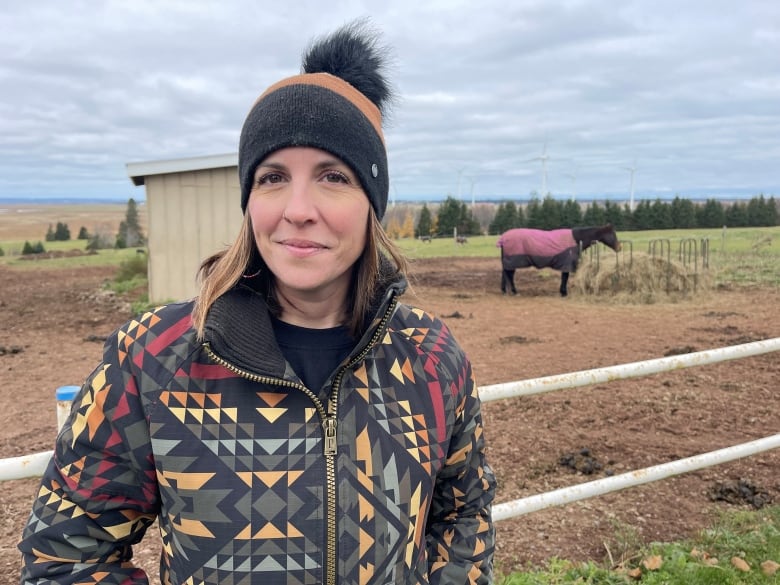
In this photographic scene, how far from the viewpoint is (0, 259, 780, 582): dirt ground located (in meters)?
3.54

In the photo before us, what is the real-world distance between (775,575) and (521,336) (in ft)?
20.5

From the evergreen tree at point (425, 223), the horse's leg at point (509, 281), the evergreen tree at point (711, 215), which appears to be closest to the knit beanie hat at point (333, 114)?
the horse's leg at point (509, 281)

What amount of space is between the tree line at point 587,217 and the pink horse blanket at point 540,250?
27601mm

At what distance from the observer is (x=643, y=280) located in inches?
498

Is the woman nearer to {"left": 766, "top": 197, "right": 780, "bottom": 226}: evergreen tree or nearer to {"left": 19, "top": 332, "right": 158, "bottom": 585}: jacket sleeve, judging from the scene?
{"left": 19, "top": 332, "right": 158, "bottom": 585}: jacket sleeve

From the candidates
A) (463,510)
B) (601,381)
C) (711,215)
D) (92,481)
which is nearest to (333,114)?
(92,481)

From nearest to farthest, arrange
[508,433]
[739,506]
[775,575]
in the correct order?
[775,575], [739,506], [508,433]

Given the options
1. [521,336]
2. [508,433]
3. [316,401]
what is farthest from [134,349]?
[521,336]

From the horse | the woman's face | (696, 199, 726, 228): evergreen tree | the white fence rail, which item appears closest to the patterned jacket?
the woman's face

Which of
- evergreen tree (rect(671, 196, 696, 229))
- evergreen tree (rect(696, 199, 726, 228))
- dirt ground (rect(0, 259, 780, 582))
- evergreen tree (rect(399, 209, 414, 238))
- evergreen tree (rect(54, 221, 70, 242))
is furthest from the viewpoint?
evergreen tree (rect(399, 209, 414, 238))

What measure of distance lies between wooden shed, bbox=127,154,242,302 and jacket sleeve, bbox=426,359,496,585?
947 centimetres

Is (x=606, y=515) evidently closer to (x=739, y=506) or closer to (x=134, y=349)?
(x=739, y=506)

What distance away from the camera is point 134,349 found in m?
1.18

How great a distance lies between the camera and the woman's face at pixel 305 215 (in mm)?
1248
